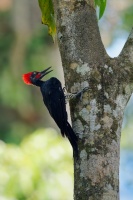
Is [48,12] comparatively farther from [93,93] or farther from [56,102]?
[93,93]

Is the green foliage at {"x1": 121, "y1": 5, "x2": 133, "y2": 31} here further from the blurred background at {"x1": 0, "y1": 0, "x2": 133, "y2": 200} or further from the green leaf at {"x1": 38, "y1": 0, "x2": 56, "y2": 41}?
the green leaf at {"x1": 38, "y1": 0, "x2": 56, "y2": 41}

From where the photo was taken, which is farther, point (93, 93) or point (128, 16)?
point (128, 16)

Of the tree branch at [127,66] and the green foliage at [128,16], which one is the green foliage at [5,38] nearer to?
the green foliage at [128,16]

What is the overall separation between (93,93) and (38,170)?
9.15 feet

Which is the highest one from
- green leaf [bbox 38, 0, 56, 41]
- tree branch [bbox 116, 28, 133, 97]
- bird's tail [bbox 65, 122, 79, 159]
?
green leaf [bbox 38, 0, 56, 41]

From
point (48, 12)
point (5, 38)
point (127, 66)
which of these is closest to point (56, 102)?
point (48, 12)

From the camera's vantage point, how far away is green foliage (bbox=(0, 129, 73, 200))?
577cm

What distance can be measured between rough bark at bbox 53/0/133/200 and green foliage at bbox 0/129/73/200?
2.32 metres

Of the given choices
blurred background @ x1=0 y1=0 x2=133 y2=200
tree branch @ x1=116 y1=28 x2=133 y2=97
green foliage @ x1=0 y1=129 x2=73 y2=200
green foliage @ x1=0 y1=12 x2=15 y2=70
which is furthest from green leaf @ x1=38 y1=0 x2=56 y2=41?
green foliage @ x1=0 y1=12 x2=15 y2=70

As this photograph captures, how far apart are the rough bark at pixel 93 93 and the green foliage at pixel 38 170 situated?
2.32 meters

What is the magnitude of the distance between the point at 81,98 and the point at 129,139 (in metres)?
9.89

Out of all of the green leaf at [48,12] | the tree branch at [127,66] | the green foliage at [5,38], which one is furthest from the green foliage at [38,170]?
the green foliage at [5,38]

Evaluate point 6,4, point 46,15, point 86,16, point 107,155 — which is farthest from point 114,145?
point 6,4

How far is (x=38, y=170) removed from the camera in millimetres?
6055
